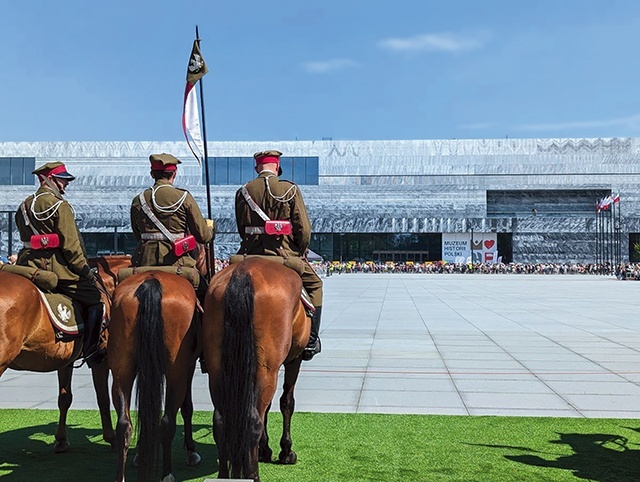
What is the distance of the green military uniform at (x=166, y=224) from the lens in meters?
5.80

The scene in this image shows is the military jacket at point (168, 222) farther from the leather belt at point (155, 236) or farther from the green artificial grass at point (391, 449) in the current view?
the green artificial grass at point (391, 449)

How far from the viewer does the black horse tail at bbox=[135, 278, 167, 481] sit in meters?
4.93

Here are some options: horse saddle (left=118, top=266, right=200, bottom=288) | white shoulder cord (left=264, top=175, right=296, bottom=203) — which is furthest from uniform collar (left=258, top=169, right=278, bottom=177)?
horse saddle (left=118, top=266, right=200, bottom=288)

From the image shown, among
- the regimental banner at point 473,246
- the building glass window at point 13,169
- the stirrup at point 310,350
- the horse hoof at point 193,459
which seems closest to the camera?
the horse hoof at point 193,459

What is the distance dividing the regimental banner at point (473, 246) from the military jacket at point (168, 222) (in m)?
70.8

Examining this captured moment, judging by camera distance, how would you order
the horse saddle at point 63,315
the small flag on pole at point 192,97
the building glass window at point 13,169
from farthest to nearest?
→ 1. the building glass window at point 13,169
2. the small flag on pole at point 192,97
3. the horse saddle at point 63,315

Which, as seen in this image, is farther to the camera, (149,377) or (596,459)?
(596,459)

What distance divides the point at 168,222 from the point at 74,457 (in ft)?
7.56

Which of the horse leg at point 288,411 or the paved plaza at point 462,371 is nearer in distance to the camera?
the horse leg at point 288,411

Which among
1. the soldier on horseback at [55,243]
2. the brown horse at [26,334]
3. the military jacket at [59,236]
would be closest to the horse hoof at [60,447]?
the brown horse at [26,334]

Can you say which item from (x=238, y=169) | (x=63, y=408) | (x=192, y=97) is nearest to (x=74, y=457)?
(x=63, y=408)

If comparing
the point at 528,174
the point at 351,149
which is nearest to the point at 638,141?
the point at 528,174

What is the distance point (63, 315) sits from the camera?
5.68 metres

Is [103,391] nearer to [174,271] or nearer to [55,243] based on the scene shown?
[55,243]
